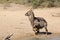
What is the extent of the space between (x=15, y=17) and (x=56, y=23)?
9.16 ft

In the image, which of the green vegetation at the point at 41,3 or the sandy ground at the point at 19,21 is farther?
the green vegetation at the point at 41,3

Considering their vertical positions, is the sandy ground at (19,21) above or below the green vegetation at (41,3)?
above

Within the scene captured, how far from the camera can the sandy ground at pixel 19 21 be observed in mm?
13469

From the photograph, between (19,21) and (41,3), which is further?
(41,3)

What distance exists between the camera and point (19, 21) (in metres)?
15.8

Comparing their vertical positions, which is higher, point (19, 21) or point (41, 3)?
point (19, 21)

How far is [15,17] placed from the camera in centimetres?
1672

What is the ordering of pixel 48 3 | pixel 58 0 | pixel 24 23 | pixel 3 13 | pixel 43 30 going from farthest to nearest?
pixel 58 0, pixel 48 3, pixel 3 13, pixel 24 23, pixel 43 30

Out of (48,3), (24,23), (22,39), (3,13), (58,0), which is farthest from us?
(58,0)

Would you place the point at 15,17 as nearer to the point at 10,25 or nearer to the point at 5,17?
the point at 5,17

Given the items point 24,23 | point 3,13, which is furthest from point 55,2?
point 24,23

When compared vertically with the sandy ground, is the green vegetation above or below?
below

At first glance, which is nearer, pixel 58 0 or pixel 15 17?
pixel 15 17

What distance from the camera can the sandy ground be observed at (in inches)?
530
